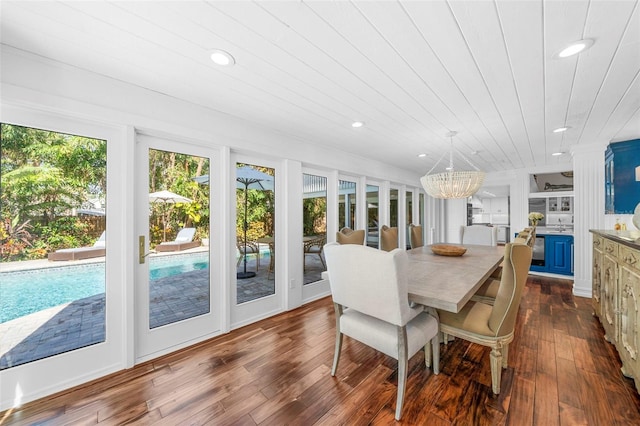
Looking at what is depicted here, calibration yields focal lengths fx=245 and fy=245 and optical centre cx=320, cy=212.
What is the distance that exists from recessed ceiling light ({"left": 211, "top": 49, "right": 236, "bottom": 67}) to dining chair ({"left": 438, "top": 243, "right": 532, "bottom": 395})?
2.23 m

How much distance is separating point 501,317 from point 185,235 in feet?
8.96

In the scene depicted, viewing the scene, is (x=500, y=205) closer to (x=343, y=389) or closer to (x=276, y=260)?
(x=276, y=260)

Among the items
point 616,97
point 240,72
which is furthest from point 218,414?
point 616,97

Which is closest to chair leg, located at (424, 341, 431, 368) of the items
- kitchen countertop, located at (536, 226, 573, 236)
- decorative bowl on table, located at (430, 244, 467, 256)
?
decorative bowl on table, located at (430, 244, 467, 256)

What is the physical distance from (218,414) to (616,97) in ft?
13.3

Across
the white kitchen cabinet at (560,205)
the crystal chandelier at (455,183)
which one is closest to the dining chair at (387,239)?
the crystal chandelier at (455,183)

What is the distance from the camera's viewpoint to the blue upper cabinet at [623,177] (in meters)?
3.17

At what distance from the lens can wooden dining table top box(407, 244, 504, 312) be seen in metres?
1.47

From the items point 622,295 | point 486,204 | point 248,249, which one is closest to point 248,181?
point 248,249

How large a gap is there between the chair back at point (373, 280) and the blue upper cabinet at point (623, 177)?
3.81 m

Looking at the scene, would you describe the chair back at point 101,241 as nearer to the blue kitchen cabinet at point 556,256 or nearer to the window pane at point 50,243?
the window pane at point 50,243

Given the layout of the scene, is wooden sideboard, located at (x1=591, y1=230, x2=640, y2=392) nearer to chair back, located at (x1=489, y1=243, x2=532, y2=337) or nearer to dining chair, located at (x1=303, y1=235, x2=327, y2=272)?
chair back, located at (x1=489, y1=243, x2=532, y2=337)

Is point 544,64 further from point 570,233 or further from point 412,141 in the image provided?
point 570,233

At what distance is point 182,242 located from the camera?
2418 mm
